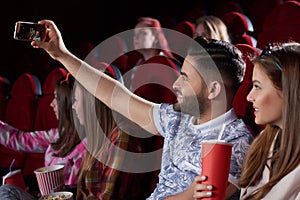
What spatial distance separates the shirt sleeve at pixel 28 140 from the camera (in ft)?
3.52

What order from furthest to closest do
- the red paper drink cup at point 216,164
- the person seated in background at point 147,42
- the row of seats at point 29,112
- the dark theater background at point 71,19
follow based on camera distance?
the dark theater background at point 71,19 → the person seated in background at point 147,42 → the row of seats at point 29,112 → the red paper drink cup at point 216,164

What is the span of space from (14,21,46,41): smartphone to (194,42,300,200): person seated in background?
0.95ft

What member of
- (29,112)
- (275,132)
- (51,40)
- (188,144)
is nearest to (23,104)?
(29,112)

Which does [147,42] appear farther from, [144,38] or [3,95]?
[3,95]

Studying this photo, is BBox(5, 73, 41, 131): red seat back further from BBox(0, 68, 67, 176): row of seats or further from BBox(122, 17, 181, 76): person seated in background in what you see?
BBox(122, 17, 181, 76): person seated in background

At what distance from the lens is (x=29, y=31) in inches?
25.7

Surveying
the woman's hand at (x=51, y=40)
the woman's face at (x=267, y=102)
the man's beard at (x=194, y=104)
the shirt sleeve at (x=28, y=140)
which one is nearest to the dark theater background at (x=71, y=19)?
the shirt sleeve at (x=28, y=140)

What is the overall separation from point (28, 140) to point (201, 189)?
2.15ft

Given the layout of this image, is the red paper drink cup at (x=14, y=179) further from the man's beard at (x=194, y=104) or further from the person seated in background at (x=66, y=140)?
the man's beard at (x=194, y=104)

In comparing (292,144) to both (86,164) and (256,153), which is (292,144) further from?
(86,164)

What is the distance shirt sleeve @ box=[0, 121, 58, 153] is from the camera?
107 centimetres

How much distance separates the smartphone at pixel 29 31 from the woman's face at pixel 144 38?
2.62 ft

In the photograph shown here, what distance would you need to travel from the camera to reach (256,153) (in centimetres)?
56

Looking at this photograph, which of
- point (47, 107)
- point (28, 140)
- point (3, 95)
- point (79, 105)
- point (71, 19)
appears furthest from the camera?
point (71, 19)
